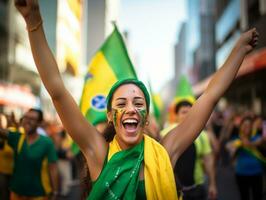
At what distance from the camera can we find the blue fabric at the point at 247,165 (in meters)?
Answer: 5.87

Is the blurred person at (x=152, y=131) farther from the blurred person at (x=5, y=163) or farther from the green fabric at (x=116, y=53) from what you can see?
the blurred person at (x=5, y=163)

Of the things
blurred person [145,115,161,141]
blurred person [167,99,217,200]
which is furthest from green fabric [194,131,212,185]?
blurred person [145,115,161,141]

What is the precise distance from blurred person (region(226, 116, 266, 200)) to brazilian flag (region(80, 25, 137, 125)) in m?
2.00

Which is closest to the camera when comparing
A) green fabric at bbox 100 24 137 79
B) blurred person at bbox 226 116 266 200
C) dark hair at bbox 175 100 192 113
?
dark hair at bbox 175 100 192 113

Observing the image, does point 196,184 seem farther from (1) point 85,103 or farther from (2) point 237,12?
(2) point 237,12

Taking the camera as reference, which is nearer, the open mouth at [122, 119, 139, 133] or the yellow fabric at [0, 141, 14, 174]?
the open mouth at [122, 119, 139, 133]

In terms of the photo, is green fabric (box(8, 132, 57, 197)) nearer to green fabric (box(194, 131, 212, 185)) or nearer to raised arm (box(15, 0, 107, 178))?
green fabric (box(194, 131, 212, 185))

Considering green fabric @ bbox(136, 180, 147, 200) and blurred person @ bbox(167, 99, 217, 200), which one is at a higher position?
green fabric @ bbox(136, 180, 147, 200)

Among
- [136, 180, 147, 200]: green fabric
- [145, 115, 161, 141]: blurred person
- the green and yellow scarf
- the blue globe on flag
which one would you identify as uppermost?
the blue globe on flag

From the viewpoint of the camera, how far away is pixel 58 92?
6.92ft

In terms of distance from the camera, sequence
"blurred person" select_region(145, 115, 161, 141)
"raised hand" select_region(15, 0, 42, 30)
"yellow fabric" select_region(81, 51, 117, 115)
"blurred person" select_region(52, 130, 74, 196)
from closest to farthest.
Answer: "raised hand" select_region(15, 0, 42, 30), "blurred person" select_region(145, 115, 161, 141), "yellow fabric" select_region(81, 51, 117, 115), "blurred person" select_region(52, 130, 74, 196)

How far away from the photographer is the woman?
205 cm

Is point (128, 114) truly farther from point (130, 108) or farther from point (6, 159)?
point (6, 159)

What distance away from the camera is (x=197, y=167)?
4602 millimetres
